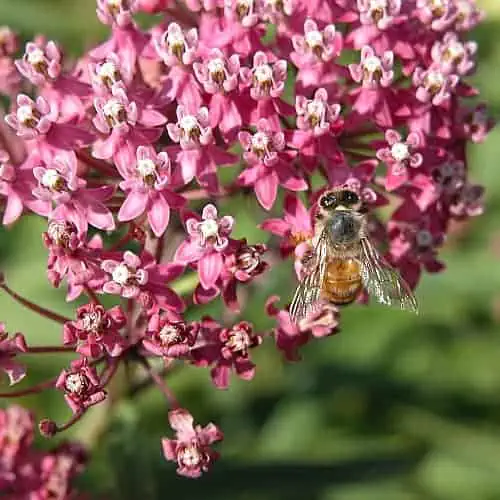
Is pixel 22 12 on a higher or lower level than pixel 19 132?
higher

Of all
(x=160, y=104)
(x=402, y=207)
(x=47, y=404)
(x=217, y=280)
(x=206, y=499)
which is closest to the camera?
(x=217, y=280)

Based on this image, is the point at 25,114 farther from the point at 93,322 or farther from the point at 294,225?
the point at 294,225

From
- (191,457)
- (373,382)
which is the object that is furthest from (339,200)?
(373,382)

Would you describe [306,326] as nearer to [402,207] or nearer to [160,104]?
[402,207]

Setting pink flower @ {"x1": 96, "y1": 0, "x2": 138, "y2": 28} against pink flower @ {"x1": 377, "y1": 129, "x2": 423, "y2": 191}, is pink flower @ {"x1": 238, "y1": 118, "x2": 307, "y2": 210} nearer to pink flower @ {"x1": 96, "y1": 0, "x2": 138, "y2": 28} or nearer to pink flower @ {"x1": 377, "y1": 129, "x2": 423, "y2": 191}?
pink flower @ {"x1": 377, "y1": 129, "x2": 423, "y2": 191}

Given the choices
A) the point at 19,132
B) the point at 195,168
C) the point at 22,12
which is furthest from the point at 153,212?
the point at 22,12
